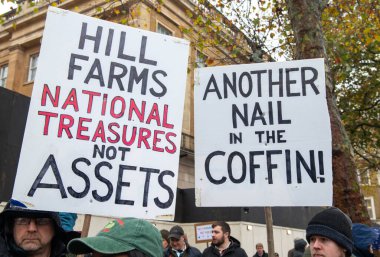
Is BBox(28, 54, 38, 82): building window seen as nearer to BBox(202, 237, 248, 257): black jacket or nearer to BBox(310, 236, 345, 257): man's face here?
BBox(202, 237, 248, 257): black jacket

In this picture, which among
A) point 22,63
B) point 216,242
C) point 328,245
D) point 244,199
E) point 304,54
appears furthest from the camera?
point 22,63

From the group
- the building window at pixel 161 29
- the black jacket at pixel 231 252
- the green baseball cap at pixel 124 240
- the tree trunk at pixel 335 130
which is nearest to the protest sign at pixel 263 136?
the tree trunk at pixel 335 130

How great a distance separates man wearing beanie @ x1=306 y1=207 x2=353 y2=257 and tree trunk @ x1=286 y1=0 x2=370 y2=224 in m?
1.89

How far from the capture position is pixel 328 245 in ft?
7.92

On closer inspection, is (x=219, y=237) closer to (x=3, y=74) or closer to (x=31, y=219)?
(x=31, y=219)

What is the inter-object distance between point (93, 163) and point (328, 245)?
1.59 metres

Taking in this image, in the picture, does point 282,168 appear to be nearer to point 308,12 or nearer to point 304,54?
point 304,54

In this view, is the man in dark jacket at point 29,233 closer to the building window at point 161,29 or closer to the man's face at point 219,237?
the man's face at point 219,237

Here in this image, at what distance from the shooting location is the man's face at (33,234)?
2.48m

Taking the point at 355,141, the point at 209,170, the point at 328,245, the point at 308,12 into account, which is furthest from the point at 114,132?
the point at 355,141

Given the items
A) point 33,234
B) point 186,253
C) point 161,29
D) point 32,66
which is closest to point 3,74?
point 32,66

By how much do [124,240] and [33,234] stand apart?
3.64 ft

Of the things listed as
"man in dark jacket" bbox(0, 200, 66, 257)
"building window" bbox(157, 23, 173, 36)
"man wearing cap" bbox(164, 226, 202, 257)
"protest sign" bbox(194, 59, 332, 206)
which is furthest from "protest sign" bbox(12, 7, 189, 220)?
"building window" bbox(157, 23, 173, 36)

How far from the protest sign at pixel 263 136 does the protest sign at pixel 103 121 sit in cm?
34
